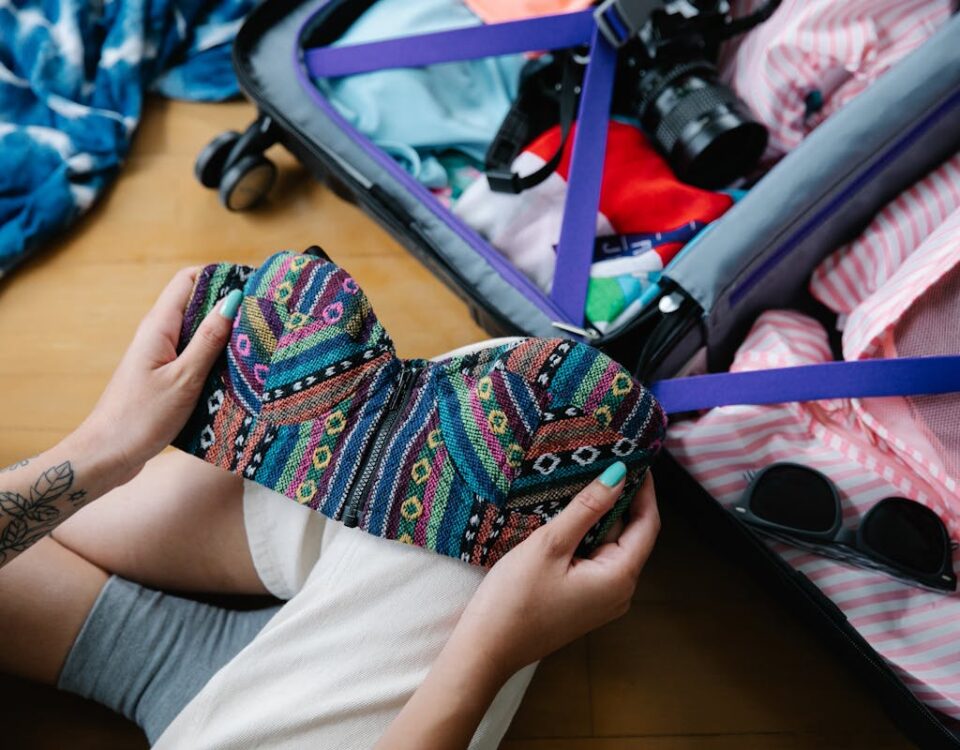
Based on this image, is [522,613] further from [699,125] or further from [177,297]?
[699,125]

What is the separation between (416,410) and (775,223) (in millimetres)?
387

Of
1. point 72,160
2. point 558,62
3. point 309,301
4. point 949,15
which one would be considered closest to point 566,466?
point 309,301

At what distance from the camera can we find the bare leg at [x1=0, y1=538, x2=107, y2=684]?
688mm

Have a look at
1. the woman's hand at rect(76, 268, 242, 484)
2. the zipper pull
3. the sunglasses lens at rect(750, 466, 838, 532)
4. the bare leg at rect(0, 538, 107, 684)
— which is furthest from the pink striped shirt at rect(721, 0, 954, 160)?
the bare leg at rect(0, 538, 107, 684)

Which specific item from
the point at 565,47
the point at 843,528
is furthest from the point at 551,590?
the point at 565,47

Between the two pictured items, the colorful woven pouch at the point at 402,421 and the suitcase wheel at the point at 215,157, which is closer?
the colorful woven pouch at the point at 402,421

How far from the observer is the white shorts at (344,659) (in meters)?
0.59

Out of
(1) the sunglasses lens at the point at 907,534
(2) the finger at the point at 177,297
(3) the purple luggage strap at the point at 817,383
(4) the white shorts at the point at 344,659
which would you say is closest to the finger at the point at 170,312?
(2) the finger at the point at 177,297

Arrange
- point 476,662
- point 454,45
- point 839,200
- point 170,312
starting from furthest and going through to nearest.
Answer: point 454,45, point 839,200, point 170,312, point 476,662

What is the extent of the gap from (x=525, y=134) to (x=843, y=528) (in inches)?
21.5

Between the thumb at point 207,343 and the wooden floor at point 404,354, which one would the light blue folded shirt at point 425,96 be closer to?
the wooden floor at point 404,354

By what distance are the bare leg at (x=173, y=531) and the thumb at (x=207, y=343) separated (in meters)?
0.12

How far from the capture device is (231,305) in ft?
2.15

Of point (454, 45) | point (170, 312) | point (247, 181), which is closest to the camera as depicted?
point (170, 312)
